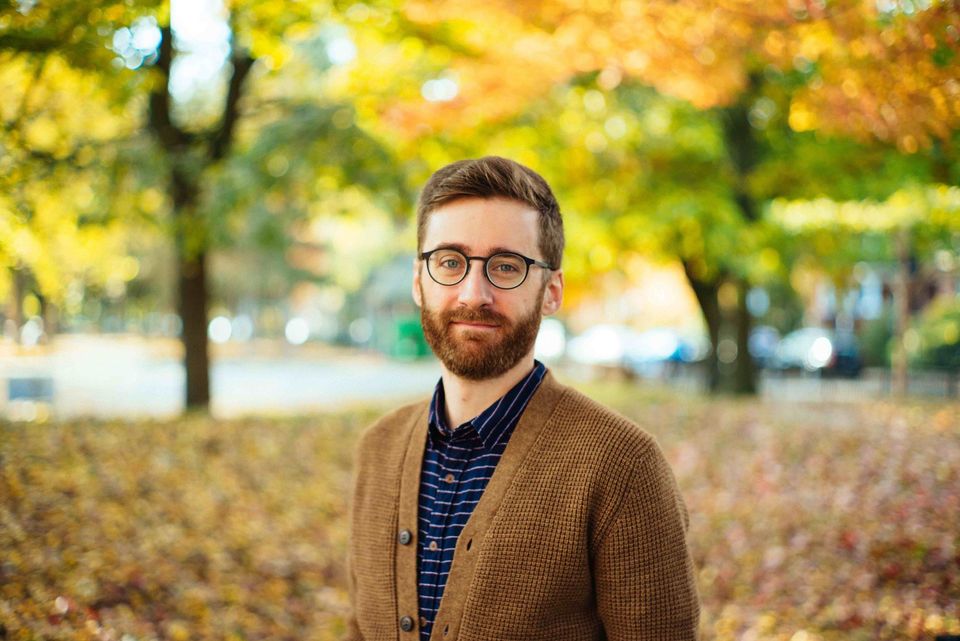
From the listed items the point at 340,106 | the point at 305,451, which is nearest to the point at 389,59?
the point at 340,106

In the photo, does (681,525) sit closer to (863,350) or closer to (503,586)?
(503,586)

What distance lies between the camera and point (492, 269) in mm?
2076

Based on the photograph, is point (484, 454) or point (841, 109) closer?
point (484, 454)

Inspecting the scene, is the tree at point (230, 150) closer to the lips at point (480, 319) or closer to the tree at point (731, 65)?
the tree at point (731, 65)

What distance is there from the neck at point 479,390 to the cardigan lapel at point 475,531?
0.12m

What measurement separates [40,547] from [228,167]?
5470 millimetres

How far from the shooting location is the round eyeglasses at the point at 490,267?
207cm

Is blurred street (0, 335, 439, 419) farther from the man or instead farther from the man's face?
the man's face

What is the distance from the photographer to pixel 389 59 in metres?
11.6

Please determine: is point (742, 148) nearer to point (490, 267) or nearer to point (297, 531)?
point (297, 531)

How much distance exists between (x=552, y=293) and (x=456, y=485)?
60 centimetres

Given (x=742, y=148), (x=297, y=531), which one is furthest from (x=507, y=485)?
(x=742, y=148)

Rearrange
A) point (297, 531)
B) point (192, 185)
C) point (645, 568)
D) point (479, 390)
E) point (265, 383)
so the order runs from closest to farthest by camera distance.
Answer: point (645, 568) → point (479, 390) → point (297, 531) → point (192, 185) → point (265, 383)

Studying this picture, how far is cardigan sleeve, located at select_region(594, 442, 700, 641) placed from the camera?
192 centimetres
